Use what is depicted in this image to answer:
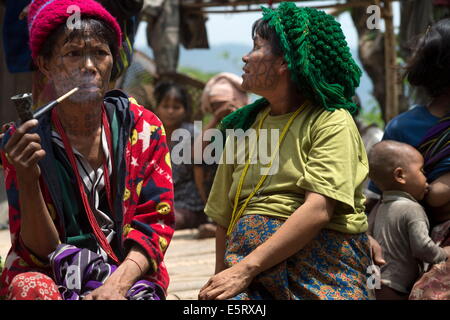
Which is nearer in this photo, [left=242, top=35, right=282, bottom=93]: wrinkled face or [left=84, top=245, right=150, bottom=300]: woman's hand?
[left=84, top=245, right=150, bottom=300]: woman's hand

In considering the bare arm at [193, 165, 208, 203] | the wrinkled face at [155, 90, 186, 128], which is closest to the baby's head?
the bare arm at [193, 165, 208, 203]

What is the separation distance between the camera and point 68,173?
2488 mm

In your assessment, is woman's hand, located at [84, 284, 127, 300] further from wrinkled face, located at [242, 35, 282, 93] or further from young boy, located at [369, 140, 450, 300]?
young boy, located at [369, 140, 450, 300]

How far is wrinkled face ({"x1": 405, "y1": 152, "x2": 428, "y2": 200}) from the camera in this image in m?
3.06

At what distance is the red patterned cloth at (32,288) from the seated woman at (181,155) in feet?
12.3

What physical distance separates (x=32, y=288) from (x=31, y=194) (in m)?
0.31

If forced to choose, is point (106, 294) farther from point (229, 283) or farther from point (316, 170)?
point (316, 170)

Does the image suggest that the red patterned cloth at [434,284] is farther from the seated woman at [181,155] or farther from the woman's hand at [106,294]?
the seated woman at [181,155]

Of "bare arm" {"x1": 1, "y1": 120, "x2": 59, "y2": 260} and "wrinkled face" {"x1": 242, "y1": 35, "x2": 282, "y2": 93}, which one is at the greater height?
"wrinkled face" {"x1": 242, "y1": 35, "x2": 282, "y2": 93}

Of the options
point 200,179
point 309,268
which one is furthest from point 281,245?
point 200,179

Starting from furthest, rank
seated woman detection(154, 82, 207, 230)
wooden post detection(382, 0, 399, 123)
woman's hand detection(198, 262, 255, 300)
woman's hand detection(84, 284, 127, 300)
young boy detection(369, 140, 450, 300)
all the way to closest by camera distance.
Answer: wooden post detection(382, 0, 399, 123) → seated woman detection(154, 82, 207, 230) → young boy detection(369, 140, 450, 300) → woman's hand detection(198, 262, 255, 300) → woman's hand detection(84, 284, 127, 300)
